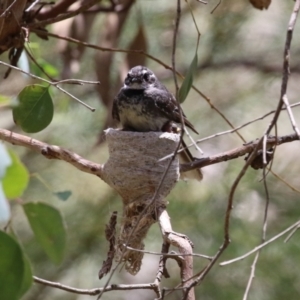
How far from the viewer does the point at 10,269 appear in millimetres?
1011

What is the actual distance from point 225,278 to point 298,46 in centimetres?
141

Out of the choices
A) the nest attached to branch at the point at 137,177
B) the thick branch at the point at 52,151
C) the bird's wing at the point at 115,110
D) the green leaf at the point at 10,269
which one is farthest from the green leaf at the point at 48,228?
the bird's wing at the point at 115,110

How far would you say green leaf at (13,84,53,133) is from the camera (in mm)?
1631

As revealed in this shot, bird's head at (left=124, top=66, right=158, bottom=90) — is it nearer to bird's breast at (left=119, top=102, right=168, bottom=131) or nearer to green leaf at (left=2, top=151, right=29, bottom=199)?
bird's breast at (left=119, top=102, right=168, bottom=131)

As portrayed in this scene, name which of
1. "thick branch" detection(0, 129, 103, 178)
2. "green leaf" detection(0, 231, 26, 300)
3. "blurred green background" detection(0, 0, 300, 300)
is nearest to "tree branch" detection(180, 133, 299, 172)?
"thick branch" detection(0, 129, 103, 178)

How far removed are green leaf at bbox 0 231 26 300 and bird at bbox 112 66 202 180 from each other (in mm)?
1433

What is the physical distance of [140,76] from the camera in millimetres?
2545

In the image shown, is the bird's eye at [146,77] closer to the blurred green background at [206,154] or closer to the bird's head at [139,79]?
the bird's head at [139,79]

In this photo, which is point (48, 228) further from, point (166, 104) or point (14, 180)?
point (166, 104)

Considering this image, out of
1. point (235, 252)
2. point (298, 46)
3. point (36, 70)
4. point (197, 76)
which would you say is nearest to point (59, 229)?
point (36, 70)

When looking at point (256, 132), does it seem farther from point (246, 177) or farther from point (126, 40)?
point (126, 40)

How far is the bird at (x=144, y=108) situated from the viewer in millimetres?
2473

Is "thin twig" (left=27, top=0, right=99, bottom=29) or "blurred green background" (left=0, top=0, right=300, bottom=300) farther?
"blurred green background" (left=0, top=0, right=300, bottom=300)

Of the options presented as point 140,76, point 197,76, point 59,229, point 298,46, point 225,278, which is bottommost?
point 59,229
